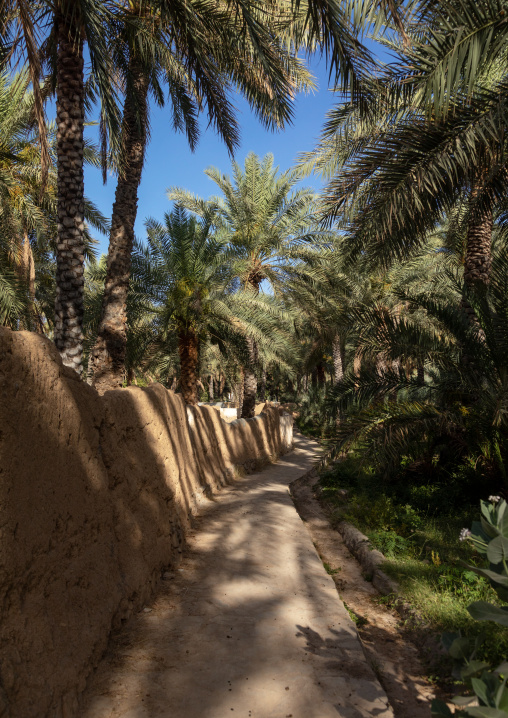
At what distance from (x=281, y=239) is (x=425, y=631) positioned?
1344cm

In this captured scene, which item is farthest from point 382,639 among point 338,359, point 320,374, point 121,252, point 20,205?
point 320,374

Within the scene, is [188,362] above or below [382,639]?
above

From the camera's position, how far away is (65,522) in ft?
8.91

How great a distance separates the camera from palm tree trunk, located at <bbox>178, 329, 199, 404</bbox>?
12923 mm

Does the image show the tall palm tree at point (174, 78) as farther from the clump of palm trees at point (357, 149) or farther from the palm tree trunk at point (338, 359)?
the palm tree trunk at point (338, 359)

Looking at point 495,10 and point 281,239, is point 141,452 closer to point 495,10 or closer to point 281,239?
point 495,10

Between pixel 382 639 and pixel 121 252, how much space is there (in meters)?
7.01

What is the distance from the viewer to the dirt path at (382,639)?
339cm

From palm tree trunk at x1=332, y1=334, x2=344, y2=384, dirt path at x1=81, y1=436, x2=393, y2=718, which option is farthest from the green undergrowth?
palm tree trunk at x1=332, y1=334, x2=344, y2=384

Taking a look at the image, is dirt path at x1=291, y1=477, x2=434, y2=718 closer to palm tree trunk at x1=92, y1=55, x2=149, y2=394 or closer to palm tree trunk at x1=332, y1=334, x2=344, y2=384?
palm tree trunk at x1=92, y1=55, x2=149, y2=394

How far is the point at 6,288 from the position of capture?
35.4 ft

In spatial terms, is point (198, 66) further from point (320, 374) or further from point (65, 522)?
point (320, 374)

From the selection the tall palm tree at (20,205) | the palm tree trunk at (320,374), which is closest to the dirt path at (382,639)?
the tall palm tree at (20,205)

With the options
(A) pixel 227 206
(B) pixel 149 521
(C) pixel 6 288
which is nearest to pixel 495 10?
(B) pixel 149 521
